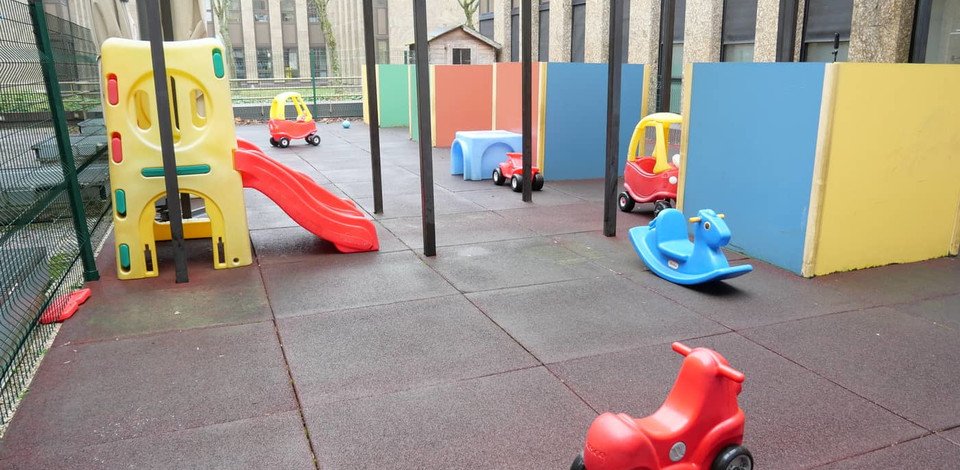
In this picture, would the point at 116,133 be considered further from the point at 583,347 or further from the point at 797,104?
the point at 797,104

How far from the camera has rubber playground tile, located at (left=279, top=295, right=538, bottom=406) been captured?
4.08m

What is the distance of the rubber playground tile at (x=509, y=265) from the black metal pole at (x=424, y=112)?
0.90 feet

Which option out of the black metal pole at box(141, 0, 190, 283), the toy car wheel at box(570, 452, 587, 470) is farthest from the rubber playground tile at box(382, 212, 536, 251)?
the toy car wheel at box(570, 452, 587, 470)

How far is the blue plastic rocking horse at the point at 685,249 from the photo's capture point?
560 centimetres

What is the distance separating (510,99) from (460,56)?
1204 centimetres

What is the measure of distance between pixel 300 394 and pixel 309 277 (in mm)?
2323

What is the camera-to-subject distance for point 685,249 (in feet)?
19.7

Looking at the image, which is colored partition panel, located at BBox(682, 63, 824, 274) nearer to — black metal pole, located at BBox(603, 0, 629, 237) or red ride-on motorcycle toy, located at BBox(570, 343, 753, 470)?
black metal pole, located at BBox(603, 0, 629, 237)

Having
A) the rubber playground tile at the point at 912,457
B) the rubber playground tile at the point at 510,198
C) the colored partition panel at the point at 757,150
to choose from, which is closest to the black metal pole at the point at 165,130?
the rubber playground tile at the point at 510,198

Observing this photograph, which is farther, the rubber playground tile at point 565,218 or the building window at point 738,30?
the building window at point 738,30

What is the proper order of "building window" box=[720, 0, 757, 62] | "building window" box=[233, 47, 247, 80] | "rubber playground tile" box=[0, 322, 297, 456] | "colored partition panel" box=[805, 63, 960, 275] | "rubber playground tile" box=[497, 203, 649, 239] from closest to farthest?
"rubber playground tile" box=[0, 322, 297, 456]
"colored partition panel" box=[805, 63, 960, 275]
"rubber playground tile" box=[497, 203, 649, 239]
"building window" box=[720, 0, 757, 62]
"building window" box=[233, 47, 247, 80]

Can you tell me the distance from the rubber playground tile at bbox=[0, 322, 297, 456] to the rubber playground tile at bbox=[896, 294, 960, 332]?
430 cm

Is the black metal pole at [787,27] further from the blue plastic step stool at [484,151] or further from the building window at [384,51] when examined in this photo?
the building window at [384,51]

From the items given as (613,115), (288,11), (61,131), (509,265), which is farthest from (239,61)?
(509,265)
